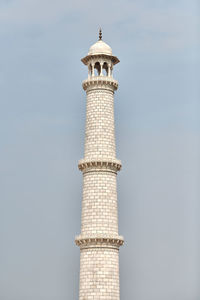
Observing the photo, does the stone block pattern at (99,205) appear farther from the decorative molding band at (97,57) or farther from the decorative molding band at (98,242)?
the decorative molding band at (97,57)

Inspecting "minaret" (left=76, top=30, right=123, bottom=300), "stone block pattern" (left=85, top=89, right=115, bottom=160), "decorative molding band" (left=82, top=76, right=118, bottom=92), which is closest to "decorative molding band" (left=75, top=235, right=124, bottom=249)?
"minaret" (left=76, top=30, right=123, bottom=300)

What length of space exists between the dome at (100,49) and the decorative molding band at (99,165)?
9453 mm

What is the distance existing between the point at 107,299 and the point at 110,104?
634 inches

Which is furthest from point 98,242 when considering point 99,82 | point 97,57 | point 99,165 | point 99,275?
point 97,57

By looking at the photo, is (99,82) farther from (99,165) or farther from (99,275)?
(99,275)

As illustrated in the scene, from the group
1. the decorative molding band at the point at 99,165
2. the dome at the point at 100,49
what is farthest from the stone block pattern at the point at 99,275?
the dome at the point at 100,49

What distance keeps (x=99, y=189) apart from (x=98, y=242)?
4252 mm

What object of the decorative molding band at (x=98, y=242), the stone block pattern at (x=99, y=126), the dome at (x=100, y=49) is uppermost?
the dome at (x=100, y=49)

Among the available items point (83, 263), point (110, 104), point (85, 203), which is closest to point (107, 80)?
point (110, 104)

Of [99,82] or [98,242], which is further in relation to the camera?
[99,82]

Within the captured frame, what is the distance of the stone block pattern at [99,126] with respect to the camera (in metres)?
54.1

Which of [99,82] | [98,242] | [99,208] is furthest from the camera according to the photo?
[99,82]

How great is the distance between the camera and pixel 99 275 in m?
51.4

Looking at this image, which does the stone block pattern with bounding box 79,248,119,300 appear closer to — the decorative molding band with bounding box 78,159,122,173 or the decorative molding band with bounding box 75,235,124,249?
the decorative molding band with bounding box 75,235,124,249
